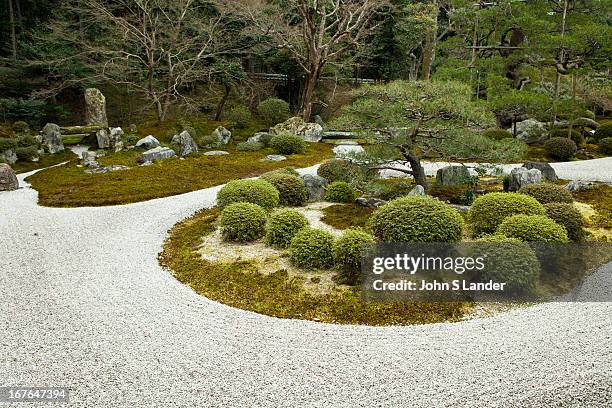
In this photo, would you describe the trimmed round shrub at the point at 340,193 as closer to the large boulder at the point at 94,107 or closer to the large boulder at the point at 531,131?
the large boulder at the point at 531,131

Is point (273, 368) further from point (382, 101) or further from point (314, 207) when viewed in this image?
point (382, 101)

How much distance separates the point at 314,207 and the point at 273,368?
6773 millimetres

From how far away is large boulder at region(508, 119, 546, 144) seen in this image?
21.7 m

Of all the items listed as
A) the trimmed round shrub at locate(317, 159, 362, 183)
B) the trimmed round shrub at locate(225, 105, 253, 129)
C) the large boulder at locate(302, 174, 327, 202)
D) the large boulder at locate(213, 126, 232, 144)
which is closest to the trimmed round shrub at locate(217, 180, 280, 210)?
the large boulder at locate(302, 174, 327, 202)

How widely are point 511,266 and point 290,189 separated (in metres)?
6.17

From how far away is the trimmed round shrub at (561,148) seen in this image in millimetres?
18125

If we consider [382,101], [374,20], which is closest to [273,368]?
[382,101]

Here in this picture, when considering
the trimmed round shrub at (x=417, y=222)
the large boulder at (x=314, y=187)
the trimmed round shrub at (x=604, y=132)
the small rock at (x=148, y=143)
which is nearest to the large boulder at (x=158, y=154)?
the small rock at (x=148, y=143)

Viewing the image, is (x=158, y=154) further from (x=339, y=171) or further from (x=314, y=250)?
(x=314, y=250)

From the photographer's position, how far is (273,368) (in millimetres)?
5055

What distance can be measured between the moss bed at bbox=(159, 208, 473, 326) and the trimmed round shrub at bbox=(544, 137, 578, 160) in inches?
571

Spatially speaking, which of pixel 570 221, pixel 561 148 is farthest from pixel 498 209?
pixel 561 148

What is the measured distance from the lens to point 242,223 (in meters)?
9.10

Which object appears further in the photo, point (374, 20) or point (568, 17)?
point (374, 20)
